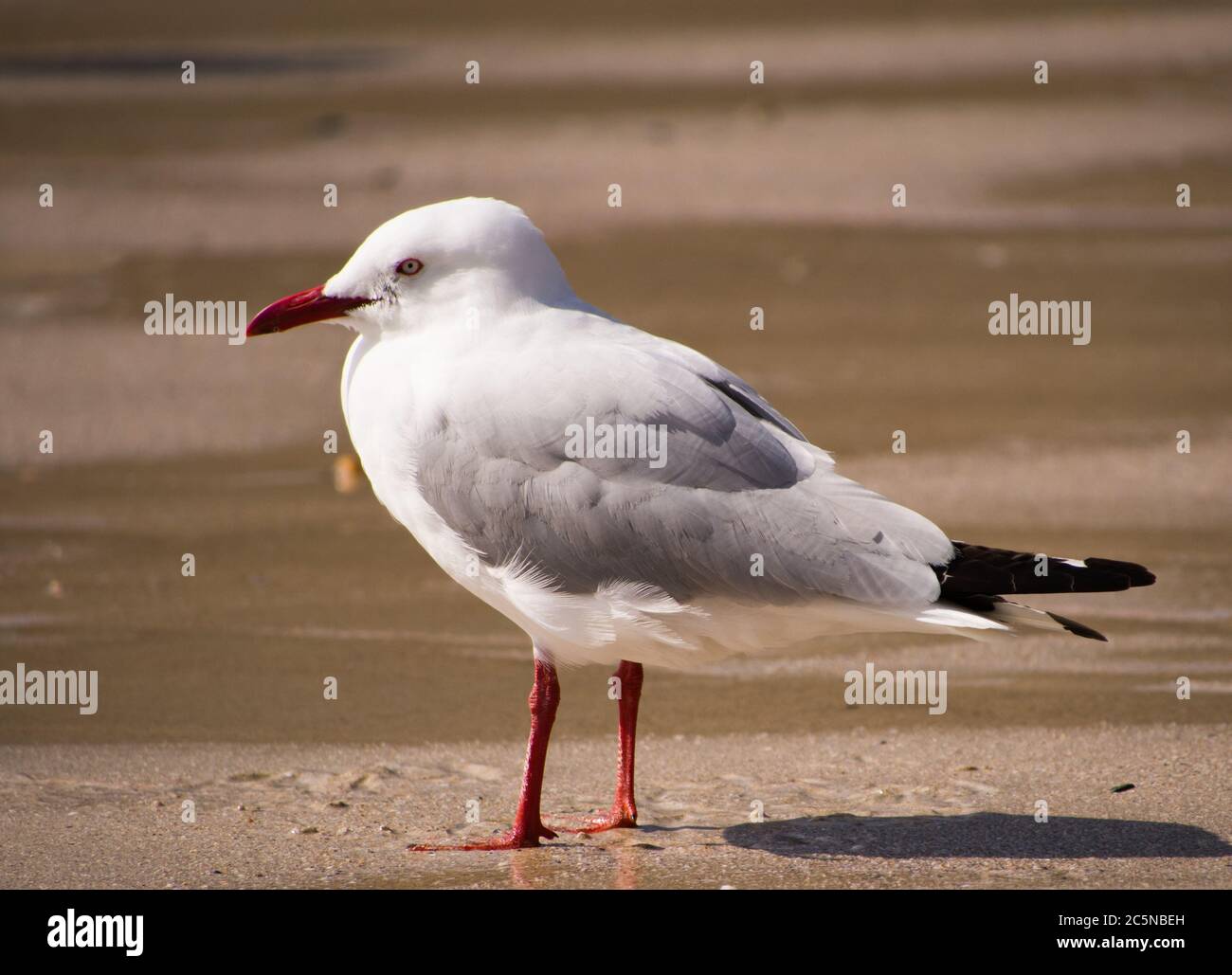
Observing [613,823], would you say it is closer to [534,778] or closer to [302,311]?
[534,778]

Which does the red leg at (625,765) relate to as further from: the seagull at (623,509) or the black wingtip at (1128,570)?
the black wingtip at (1128,570)

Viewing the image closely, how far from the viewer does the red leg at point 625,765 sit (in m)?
5.17

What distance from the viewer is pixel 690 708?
20.5 ft

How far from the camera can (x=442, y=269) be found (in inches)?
207

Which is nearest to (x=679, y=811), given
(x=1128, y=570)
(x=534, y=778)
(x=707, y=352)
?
(x=534, y=778)

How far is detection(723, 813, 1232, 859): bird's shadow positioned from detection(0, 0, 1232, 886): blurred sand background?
19 mm

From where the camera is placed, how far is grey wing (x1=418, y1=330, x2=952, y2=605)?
4.84 metres

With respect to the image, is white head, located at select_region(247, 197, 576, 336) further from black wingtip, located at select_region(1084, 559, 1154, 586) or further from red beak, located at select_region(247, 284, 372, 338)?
black wingtip, located at select_region(1084, 559, 1154, 586)

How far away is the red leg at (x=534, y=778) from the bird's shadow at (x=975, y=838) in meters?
0.55

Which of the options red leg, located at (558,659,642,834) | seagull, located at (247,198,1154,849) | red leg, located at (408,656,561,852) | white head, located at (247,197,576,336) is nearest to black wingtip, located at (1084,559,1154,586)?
seagull, located at (247,198,1154,849)

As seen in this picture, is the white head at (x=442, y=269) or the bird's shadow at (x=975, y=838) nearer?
the bird's shadow at (x=975, y=838)

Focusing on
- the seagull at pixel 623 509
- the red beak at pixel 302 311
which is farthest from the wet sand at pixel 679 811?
the red beak at pixel 302 311

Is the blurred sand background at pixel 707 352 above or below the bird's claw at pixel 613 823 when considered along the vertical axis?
above

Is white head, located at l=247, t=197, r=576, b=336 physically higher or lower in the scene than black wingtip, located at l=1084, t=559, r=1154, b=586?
higher
